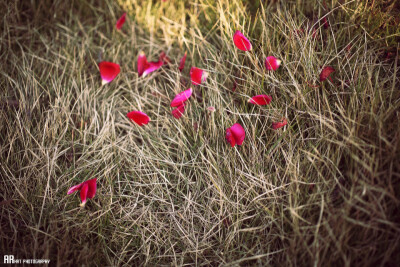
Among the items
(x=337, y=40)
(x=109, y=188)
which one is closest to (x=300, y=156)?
(x=337, y=40)

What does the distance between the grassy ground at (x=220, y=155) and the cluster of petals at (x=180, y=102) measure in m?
0.05

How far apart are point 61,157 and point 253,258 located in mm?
1041

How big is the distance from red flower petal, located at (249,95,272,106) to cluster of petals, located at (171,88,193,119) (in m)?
0.32

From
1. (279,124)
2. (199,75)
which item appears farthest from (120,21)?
(279,124)

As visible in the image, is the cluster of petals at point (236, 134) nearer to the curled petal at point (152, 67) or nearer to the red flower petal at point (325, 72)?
the red flower petal at point (325, 72)

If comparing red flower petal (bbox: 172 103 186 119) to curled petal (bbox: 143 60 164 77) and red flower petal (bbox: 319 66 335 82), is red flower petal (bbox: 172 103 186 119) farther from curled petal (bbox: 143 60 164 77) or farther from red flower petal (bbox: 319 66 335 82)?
red flower petal (bbox: 319 66 335 82)

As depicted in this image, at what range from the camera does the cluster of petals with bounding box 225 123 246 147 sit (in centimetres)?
129

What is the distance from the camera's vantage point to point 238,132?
1289mm

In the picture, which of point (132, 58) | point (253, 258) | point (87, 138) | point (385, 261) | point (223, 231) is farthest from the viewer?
point (132, 58)

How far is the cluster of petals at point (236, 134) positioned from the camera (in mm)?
1287

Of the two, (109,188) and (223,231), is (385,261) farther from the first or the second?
(109,188)

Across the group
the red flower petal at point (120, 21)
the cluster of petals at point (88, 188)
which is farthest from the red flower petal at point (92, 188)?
the red flower petal at point (120, 21)

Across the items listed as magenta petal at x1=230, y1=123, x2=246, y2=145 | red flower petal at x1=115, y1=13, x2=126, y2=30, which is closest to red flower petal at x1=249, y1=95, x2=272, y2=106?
magenta petal at x1=230, y1=123, x2=246, y2=145

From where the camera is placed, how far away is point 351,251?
1022mm
